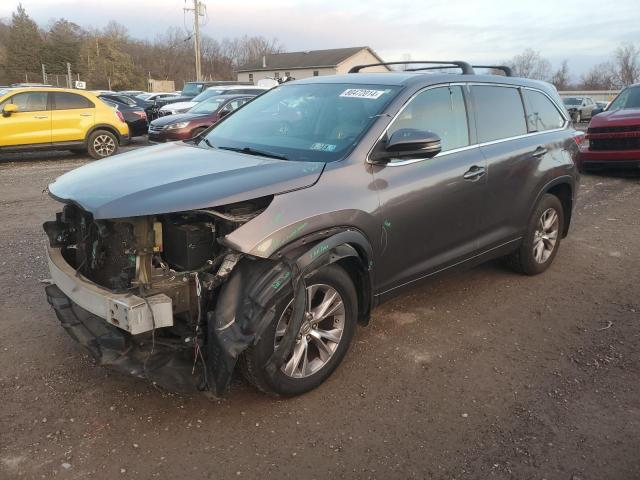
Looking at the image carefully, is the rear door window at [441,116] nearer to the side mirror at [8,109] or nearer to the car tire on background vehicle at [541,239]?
the car tire on background vehicle at [541,239]

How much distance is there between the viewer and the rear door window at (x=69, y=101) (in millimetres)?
11875

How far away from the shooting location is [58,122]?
11.8 meters

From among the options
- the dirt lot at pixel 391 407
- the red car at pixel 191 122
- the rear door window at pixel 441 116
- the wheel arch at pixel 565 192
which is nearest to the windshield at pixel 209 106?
the red car at pixel 191 122

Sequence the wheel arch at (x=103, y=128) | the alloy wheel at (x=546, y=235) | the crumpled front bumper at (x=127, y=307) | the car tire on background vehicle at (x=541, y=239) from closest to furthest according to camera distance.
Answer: the crumpled front bumper at (x=127, y=307), the car tire on background vehicle at (x=541, y=239), the alloy wheel at (x=546, y=235), the wheel arch at (x=103, y=128)

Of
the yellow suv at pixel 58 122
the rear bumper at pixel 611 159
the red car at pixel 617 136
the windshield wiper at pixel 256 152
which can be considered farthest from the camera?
the yellow suv at pixel 58 122

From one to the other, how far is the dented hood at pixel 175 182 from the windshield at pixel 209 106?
10678mm

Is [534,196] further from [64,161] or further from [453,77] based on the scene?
[64,161]

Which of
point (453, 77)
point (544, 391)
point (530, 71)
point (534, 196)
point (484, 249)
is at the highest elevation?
point (530, 71)

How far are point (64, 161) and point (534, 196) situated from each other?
35.5 feet

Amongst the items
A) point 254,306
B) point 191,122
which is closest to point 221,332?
point 254,306

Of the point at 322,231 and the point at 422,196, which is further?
the point at 422,196

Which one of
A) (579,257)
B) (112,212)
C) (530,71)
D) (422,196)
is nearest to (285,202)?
(112,212)

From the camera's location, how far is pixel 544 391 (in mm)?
3330

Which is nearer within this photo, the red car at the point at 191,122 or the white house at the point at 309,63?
the red car at the point at 191,122
